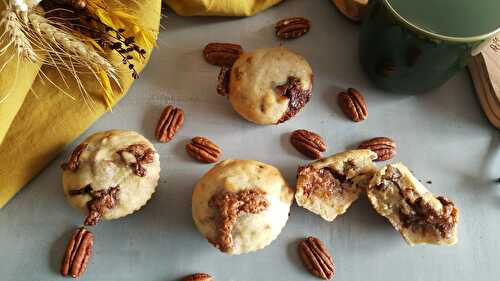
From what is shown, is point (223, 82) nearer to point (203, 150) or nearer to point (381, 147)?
point (203, 150)

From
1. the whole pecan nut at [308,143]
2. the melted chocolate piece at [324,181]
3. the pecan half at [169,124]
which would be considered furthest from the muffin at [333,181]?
the pecan half at [169,124]

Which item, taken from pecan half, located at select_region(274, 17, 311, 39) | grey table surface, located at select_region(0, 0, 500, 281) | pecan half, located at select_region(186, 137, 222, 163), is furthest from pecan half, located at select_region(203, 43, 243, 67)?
pecan half, located at select_region(186, 137, 222, 163)

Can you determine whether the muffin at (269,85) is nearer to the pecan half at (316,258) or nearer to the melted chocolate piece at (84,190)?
the pecan half at (316,258)

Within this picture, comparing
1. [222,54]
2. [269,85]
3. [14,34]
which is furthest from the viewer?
[222,54]

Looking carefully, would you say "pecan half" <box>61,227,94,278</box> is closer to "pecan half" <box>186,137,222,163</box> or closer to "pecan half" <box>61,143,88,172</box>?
"pecan half" <box>61,143,88,172</box>

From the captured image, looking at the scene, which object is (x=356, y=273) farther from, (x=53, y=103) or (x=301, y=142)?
(x=53, y=103)

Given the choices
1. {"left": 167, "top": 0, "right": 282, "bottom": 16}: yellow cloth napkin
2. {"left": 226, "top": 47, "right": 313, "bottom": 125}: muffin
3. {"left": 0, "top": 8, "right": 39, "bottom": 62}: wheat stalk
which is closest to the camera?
{"left": 0, "top": 8, "right": 39, "bottom": 62}: wheat stalk

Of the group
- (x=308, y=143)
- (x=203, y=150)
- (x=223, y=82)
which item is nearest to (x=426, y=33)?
(x=308, y=143)
